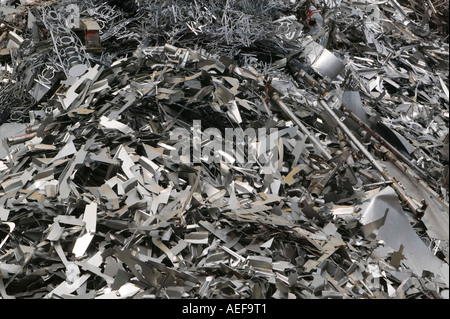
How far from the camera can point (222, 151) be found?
2664mm

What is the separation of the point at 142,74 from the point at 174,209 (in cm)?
91

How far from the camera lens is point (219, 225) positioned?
2.37m

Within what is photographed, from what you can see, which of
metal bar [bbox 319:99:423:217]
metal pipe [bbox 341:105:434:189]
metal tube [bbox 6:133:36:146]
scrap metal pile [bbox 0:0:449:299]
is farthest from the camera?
metal tube [bbox 6:133:36:146]

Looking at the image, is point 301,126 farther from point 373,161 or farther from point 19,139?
point 19,139

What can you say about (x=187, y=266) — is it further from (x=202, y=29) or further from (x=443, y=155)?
(x=202, y=29)

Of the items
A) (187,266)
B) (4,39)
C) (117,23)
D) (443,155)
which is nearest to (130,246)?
(187,266)

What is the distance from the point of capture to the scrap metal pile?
226 centimetres

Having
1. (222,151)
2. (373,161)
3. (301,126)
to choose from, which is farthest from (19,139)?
(373,161)

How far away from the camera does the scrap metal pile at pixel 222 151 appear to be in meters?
2.26

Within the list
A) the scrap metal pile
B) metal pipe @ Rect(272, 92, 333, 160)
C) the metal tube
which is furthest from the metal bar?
the metal tube

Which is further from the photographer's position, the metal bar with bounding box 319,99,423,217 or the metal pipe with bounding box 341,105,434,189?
the metal pipe with bounding box 341,105,434,189

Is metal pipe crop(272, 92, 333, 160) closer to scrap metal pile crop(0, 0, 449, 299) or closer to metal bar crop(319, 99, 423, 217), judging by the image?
scrap metal pile crop(0, 0, 449, 299)

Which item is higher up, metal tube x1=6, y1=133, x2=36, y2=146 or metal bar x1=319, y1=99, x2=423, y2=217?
metal bar x1=319, y1=99, x2=423, y2=217

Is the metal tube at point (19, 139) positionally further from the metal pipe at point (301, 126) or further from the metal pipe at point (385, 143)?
the metal pipe at point (385, 143)
